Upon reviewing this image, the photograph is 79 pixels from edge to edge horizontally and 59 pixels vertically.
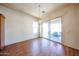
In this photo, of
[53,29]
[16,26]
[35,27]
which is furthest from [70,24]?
[16,26]

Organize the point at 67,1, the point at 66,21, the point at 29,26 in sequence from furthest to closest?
the point at 29,26 → the point at 66,21 → the point at 67,1

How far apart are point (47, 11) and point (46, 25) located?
32 centimetres

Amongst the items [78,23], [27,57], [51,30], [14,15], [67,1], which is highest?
[67,1]

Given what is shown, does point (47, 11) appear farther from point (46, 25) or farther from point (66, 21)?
point (66, 21)

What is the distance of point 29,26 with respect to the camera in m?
2.25

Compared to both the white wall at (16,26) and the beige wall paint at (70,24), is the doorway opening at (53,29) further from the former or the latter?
the white wall at (16,26)

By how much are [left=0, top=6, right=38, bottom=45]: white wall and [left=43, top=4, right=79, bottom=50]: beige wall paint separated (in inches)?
23.2

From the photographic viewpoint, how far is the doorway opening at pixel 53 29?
2102mm

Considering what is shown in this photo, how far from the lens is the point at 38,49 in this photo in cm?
210

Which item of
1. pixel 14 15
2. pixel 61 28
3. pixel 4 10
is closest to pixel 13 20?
pixel 14 15

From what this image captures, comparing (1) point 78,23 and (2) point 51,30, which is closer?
(1) point 78,23

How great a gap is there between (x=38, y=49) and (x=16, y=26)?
0.70m

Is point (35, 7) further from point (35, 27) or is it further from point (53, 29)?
point (53, 29)

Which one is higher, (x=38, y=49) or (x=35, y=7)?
(x=35, y=7)
